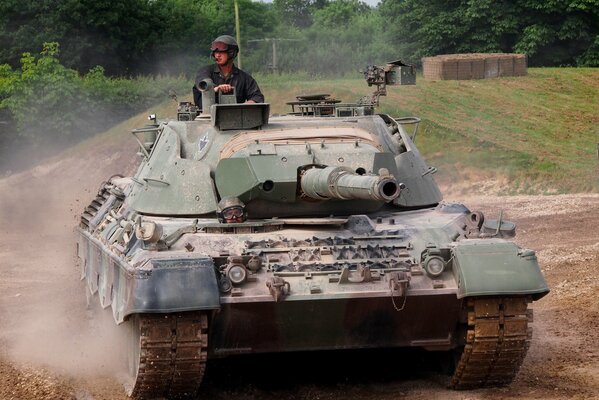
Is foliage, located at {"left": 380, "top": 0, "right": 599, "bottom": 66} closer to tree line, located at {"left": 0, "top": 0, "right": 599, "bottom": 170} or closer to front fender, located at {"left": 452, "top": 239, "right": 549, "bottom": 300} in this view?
tree line, located at {"left": 0, "top": 0, "right": 599, "bottom": 170}

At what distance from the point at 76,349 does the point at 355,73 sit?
34463 mm

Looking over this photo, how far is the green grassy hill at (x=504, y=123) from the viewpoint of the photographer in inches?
1209

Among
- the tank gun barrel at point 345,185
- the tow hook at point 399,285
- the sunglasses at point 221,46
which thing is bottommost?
the tow hook at point 399,285

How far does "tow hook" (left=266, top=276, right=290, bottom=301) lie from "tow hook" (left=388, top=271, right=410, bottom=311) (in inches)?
35.2

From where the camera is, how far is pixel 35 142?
42.4 m

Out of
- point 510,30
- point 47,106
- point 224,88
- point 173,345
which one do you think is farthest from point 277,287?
point 510,30

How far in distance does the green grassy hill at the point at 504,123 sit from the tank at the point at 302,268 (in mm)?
17078

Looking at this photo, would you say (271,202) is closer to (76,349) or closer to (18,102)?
(76,349)

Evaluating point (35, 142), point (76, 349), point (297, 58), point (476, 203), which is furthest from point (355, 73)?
point (76, 349)

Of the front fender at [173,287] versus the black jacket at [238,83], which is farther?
the black jacket at [238,83]

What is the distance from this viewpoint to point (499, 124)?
→ 116 ft

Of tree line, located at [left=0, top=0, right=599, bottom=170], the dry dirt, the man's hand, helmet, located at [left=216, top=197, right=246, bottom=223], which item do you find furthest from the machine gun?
tree line, located at [left=0, top=0, right=599, bottom=170]

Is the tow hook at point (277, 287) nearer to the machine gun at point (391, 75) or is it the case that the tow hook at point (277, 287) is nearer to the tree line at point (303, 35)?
the machine gun at point (391, 75)

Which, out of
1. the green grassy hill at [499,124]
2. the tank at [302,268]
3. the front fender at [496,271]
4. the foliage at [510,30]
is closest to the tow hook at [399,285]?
the tank at [302,268]
